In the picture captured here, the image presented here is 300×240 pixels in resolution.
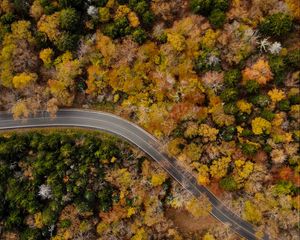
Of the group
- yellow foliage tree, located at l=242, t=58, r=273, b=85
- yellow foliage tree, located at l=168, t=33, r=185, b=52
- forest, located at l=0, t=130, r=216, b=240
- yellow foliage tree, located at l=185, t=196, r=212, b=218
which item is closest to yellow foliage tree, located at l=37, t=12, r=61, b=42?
forest, located at l=0, t=130, r=216, b=240

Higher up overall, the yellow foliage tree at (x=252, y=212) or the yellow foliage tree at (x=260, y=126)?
the yellow foliage tree at (x=260, y=126)

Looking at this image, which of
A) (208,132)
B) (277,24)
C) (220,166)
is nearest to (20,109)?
(208,132)

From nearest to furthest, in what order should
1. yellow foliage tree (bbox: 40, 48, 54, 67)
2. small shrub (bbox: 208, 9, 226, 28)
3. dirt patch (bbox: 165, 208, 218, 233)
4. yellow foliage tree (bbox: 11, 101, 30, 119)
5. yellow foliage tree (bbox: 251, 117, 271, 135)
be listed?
yellow foliage tree (bbox: 251, 117, 271, 135) → small shrub (bbox: 208, 9, 226, 28) → yellow foliage tree (bbox: 40, 48, 54, 67) → dirt patch (bbox: 165, 208, 218, 233) → yellow foliage tree (bbox: 11, 101, 30, 119)

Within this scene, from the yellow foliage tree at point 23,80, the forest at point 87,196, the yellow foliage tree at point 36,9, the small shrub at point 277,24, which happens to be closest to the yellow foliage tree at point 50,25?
the yellow foliage tree at point 36,9

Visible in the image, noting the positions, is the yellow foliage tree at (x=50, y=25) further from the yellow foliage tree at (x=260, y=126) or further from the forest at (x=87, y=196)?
the yellow foliage tree at (x=260, y=126)

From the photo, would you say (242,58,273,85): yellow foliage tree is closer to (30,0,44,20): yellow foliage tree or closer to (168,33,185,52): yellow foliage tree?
(168,33,185,52): yellow foliage tree

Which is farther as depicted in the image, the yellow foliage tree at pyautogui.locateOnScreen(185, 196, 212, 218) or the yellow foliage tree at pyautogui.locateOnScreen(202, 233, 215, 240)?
the yellow foliage tree at pyautogui.locateOnScreen(202, 233, 215, 240)
